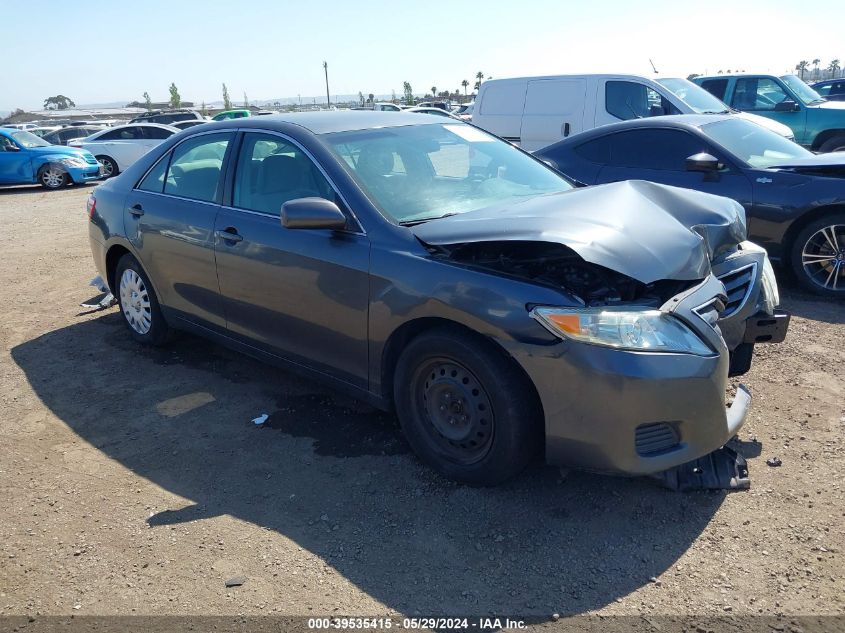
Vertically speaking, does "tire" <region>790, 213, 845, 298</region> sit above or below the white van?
below

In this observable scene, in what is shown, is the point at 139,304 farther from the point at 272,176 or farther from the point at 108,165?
the point at 108,165

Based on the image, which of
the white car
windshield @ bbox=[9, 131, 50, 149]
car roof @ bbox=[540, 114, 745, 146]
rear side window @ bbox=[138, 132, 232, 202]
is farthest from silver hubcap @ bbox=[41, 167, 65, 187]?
car roof @ bbox=[540, 114, 745, 146]

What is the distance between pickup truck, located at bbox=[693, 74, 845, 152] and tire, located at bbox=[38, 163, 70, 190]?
48.7 ft

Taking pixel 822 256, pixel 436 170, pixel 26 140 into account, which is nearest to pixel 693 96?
pixel 822 256

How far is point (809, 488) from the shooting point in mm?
3174

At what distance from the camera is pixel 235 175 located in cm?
424

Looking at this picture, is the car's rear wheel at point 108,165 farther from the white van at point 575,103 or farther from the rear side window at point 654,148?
the rear side window at point 654,148

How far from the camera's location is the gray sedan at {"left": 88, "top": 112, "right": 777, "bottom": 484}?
2.77 meters

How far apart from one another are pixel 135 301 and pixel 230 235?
1.59m

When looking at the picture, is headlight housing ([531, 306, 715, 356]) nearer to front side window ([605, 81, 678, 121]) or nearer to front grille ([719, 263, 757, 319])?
front grille ([719, 263, 757, 319])

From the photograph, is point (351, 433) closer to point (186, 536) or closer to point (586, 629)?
point (186, 536)

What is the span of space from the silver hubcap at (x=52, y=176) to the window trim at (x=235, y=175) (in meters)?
14.5

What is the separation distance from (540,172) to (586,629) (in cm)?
287

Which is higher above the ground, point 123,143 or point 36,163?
point 123,143
